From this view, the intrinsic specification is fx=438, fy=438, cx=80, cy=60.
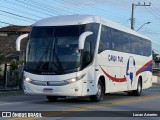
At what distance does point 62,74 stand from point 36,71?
1.13m

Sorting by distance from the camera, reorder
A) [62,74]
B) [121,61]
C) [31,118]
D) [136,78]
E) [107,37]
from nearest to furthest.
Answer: [31,118] < [62,74] < [107,37] < [121,61] < [136,78]

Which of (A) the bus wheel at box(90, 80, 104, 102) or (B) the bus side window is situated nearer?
(A) the bus wheel at box(90, 80, 104, 102)

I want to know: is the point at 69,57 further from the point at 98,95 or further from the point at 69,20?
the point at 98,95

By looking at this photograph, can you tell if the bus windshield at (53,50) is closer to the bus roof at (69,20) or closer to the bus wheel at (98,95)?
the bus roof at (69,20)

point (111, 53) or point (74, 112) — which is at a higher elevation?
point (111, 53)

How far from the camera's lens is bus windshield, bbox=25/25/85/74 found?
1773 cm

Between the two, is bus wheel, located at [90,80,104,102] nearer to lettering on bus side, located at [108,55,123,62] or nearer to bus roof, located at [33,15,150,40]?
lettering on bus side, located at [108,55,123,62]

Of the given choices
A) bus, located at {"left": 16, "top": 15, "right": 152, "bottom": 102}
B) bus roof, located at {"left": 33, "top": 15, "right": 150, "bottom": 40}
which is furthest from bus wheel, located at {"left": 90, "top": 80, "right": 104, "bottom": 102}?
bus roof, located at {"left": 33, "top": 15, "right": 150, "bottom": 40}

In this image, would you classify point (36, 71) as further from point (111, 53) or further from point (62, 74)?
point (111, 53)

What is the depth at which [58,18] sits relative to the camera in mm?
19094

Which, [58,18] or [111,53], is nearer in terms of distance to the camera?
[58,18]

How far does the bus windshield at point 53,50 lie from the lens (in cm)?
1773

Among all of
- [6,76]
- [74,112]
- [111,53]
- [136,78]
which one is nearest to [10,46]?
[6,76]

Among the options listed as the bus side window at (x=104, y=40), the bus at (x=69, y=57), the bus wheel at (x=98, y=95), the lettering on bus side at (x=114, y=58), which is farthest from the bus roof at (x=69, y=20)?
the bus wheel at (x=98, y=95)
